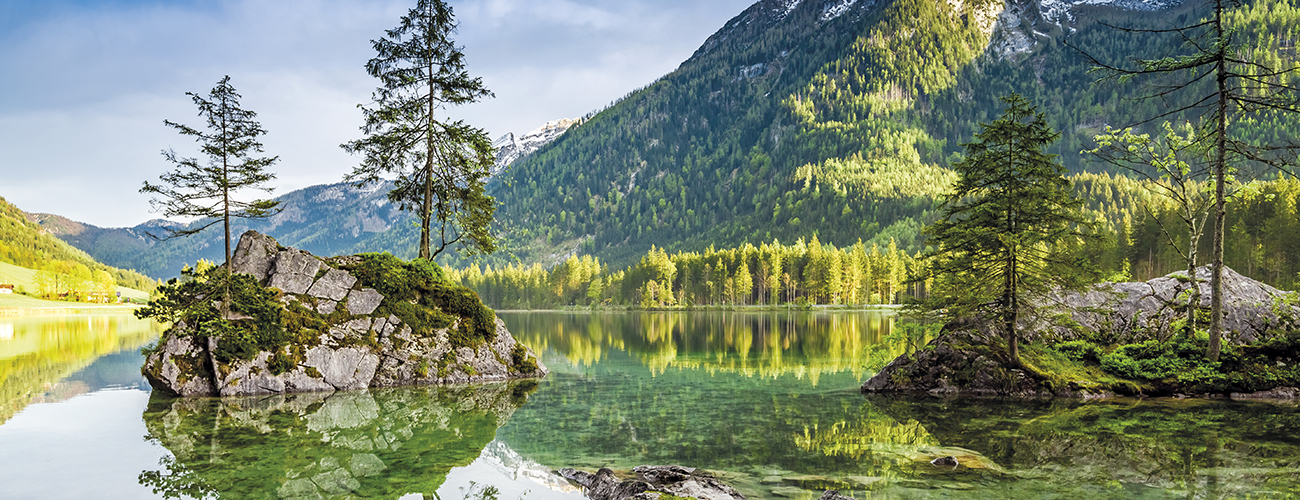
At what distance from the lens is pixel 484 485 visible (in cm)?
1169

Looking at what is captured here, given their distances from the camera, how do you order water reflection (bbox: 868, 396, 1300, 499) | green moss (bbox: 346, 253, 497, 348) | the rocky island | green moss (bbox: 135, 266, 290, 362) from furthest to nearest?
green moss (bbox: 346, 253, 497, 348) → green moss (bbox: 135, 266, 290, 362) → the rocky island → water reflection (bbox: 868, 396, 1300, 499)

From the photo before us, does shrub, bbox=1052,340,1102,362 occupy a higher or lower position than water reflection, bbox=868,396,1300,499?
higher

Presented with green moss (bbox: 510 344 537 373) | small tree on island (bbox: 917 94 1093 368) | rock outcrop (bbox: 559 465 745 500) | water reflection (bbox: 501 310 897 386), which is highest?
small tree on island (bbox: 917 94 1093 368)

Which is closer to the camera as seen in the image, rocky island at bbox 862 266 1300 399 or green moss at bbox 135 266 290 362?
rocky island at bbox 862 266 1300 399

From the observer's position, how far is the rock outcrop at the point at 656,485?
399 inches

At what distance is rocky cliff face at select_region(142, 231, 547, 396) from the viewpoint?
74.3ft

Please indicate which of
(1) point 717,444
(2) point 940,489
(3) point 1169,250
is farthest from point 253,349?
(3) point 1169,250

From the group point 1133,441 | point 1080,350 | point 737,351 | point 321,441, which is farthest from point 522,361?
point 1080,350

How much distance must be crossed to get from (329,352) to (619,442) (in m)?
14.6

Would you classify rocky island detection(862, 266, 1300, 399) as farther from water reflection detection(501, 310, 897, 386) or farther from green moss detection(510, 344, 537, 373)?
green moss detection(510, 344, 537, 373)

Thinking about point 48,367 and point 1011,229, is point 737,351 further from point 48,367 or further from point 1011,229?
point 48,367

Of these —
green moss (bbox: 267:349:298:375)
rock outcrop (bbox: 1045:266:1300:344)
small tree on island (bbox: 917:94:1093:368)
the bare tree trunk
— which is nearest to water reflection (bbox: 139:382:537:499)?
green moss (bbox: 267:349:298:375)

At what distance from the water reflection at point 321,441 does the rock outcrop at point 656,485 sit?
114 inches

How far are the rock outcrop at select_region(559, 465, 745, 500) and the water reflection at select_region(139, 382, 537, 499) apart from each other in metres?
2.90
